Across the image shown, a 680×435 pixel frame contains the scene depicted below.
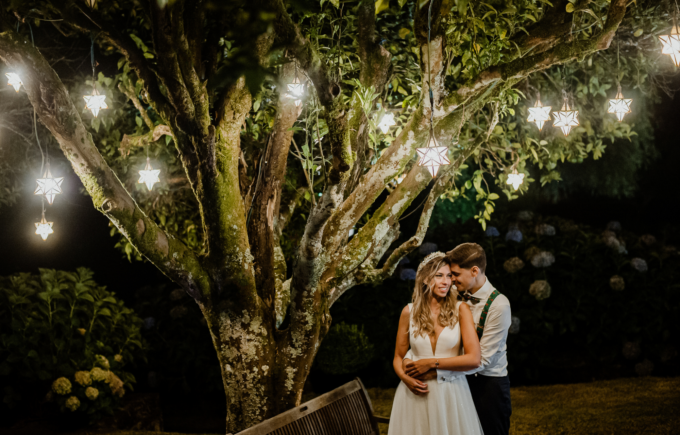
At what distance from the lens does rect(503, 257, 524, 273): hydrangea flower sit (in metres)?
9.28

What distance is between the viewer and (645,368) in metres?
8.70

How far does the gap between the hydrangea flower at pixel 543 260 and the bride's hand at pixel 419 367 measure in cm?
627

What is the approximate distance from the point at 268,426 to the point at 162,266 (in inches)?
61.5

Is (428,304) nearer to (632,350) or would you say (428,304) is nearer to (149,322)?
(632,350)

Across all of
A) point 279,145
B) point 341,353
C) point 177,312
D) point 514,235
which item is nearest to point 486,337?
point 279,145

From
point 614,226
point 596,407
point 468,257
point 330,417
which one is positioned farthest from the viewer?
point 614,226

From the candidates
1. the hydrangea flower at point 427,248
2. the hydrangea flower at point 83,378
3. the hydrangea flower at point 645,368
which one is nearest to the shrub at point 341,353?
the hydrangea flower at point 427,248

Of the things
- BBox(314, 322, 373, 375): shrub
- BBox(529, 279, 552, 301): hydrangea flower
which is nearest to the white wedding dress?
BBox(314, 322, 373, 375): shrub

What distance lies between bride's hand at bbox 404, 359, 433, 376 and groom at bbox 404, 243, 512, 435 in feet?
0.17

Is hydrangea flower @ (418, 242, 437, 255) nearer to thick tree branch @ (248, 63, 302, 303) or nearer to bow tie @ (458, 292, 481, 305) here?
thick tree branch @ (248, 63, 302, 303)

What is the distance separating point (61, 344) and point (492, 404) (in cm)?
528

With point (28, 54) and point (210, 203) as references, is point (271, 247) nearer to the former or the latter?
point (210, 203)

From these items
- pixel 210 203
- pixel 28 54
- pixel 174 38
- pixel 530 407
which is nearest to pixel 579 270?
pixel 530 407

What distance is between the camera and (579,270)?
9109 millimetres
